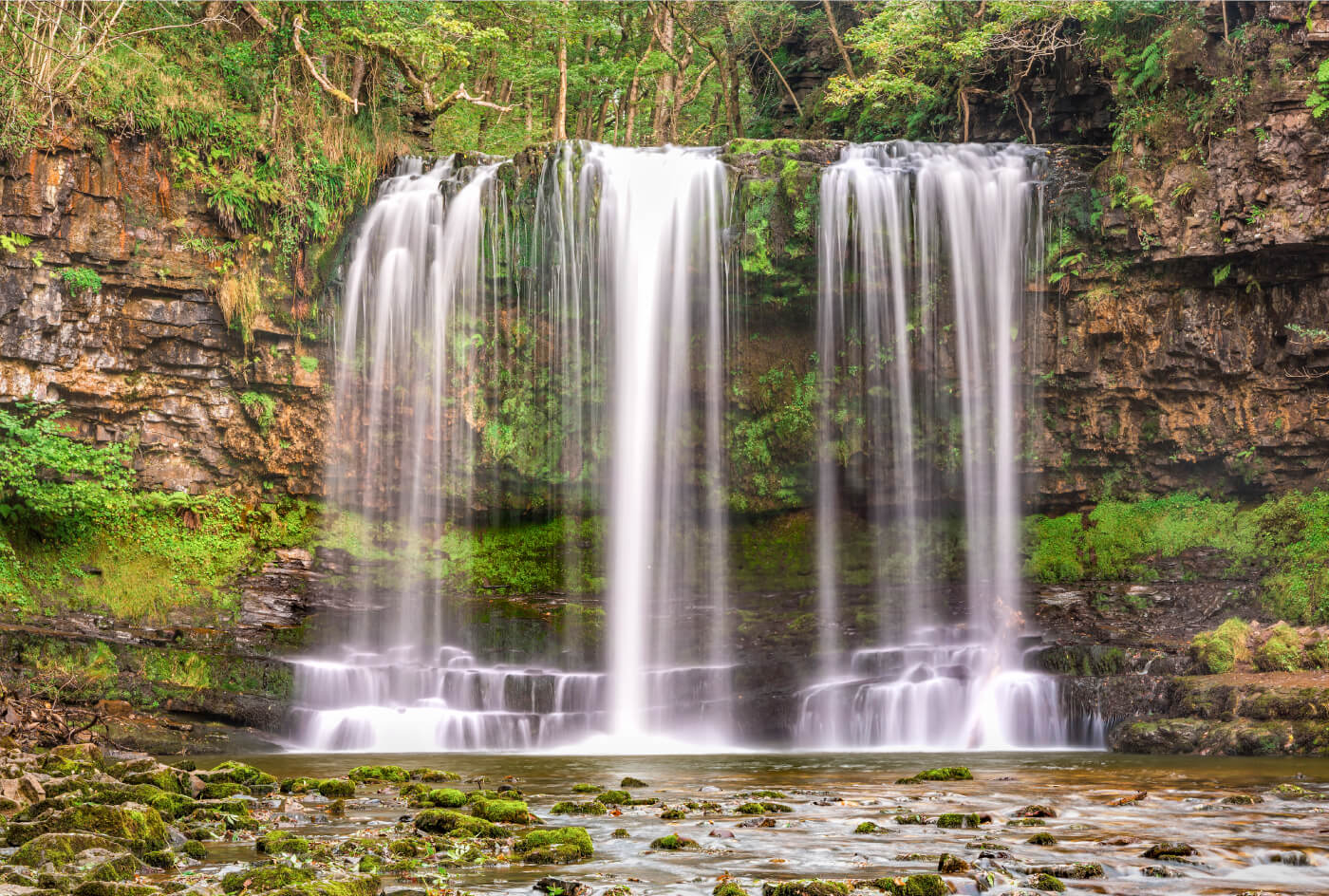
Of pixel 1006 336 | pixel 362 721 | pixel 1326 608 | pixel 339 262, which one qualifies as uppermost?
pixel 339 262

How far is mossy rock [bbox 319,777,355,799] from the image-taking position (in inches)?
322

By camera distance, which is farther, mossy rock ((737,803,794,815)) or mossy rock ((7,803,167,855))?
mossy rock ((737,803,794,815))

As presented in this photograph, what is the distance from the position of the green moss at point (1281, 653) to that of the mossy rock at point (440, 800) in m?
9.95

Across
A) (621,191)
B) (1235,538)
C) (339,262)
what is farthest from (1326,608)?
(339,262)

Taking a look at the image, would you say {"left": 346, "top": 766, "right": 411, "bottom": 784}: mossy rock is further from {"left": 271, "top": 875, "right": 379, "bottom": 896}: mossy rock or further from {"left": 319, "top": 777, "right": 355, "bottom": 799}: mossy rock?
{"left": 271, "top": 875, "right": 379, "bottom": 896}: mossy rock

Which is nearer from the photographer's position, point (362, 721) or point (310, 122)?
point (362, 721)

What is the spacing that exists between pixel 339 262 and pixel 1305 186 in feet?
48.3

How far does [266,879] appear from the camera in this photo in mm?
4934

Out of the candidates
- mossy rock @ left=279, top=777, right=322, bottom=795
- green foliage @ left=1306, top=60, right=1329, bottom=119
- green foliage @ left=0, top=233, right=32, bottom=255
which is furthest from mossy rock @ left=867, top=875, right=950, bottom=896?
green foliage @ left=0, top=233, right=32, bottom=255

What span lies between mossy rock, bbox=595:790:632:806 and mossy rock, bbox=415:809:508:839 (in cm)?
148

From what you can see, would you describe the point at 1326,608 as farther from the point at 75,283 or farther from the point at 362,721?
the point at 75,283

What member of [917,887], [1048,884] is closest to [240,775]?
[917,887]

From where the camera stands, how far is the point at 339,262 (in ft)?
56.2

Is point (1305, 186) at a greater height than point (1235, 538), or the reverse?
point (1305, 186)
